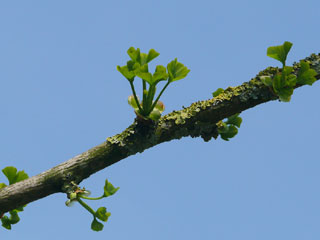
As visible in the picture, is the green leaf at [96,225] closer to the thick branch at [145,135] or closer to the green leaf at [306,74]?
the thick branch at [145,135]

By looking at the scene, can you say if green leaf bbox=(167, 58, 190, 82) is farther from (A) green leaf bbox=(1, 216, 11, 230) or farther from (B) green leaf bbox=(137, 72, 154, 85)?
(A) green leaf bbox=(1, 216, 11, 230)

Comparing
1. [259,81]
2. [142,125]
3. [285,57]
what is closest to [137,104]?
[142,125]

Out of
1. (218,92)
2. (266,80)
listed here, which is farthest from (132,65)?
(266,80)

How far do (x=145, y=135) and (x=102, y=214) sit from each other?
64cm

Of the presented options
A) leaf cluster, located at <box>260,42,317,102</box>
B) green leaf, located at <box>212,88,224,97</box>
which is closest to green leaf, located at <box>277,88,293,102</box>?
leaf cluster, located at <box>260,42,317,102</box>

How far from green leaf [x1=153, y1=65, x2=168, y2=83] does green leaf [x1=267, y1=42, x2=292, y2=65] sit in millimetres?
697

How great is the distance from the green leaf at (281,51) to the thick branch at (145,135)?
8 cm

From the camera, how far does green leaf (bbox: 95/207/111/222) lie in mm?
3244

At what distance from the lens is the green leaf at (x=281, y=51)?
307 cm

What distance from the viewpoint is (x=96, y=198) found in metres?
3.22

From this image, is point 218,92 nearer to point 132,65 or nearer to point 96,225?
point 132,65

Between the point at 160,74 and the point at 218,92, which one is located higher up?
the point at 218,92

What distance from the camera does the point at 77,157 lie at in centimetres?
307

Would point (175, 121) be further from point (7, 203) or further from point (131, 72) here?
point (7, 203)
